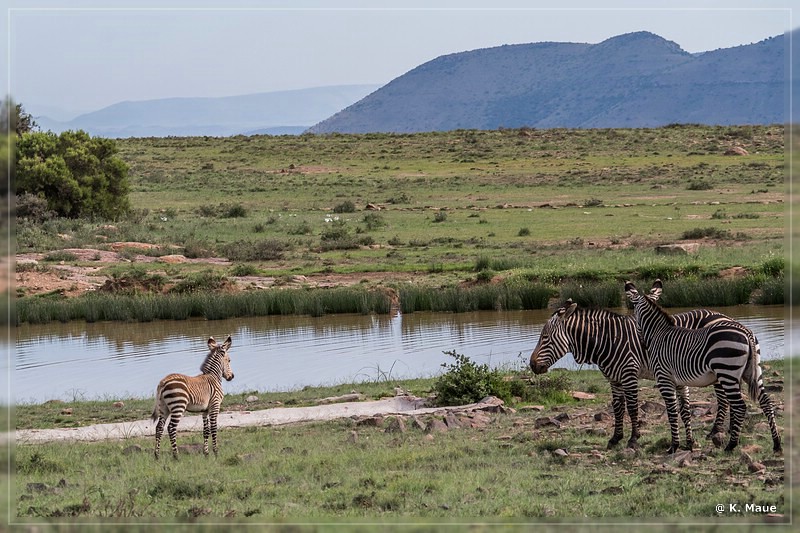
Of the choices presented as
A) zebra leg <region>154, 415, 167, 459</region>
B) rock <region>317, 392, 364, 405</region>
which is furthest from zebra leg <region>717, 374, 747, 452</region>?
rock <region>317, 392, 364, 405</region>

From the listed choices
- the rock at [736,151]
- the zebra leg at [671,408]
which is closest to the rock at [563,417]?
the zebra leg at [671,408]

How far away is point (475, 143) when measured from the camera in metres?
72.9

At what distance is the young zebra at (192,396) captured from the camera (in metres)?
10.4

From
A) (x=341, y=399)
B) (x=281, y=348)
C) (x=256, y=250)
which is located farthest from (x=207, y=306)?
(x=341, y=399)

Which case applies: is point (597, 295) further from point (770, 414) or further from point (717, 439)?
point (770, 414)

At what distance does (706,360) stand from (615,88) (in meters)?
103

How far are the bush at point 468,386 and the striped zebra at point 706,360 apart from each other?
12.7 feet

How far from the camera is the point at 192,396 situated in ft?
34.8

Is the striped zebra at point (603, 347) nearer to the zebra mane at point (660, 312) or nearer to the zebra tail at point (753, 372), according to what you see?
the zebra mane at point (660, 312)

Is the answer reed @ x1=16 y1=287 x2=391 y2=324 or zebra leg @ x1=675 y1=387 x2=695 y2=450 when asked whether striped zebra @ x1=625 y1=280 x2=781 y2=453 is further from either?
reed @ x1=16 y1=287 x2=391 y2=324

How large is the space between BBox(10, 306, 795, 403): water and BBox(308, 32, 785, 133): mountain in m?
41.5

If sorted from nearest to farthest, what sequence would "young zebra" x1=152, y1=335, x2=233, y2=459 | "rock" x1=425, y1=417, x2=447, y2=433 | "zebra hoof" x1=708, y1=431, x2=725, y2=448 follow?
"zebra hoof" x1=708, y1=431, x2=725, y2=448 → "young zebra" x1=152, y1=335, x2=233, y2=459 → "rock" x1=425, y1=417, x2=447, y2=433

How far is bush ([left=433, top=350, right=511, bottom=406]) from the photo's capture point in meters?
13.8

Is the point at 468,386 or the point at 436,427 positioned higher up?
the point at 468,386
